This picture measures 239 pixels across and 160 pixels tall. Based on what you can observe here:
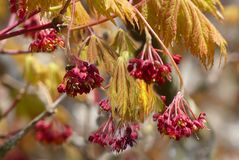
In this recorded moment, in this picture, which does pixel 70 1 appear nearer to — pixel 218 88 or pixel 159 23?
pixel 159 23

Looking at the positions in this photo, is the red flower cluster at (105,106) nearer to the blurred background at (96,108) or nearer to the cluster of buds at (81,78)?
the cluster of buds at (81,78)

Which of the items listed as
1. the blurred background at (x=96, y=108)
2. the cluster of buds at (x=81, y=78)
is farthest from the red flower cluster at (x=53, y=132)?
the cluster of buds at (x=81, y=78)

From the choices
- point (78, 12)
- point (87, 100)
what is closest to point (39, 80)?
point (87, 100)

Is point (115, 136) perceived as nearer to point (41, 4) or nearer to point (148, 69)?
point (148, 69)

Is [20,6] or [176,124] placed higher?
[20,6]

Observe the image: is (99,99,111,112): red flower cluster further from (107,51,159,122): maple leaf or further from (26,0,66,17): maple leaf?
(26,0,66,17): maple leaf

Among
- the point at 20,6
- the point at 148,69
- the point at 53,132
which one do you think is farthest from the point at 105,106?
the point at 53,132

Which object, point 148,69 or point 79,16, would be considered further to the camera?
point 79,16
